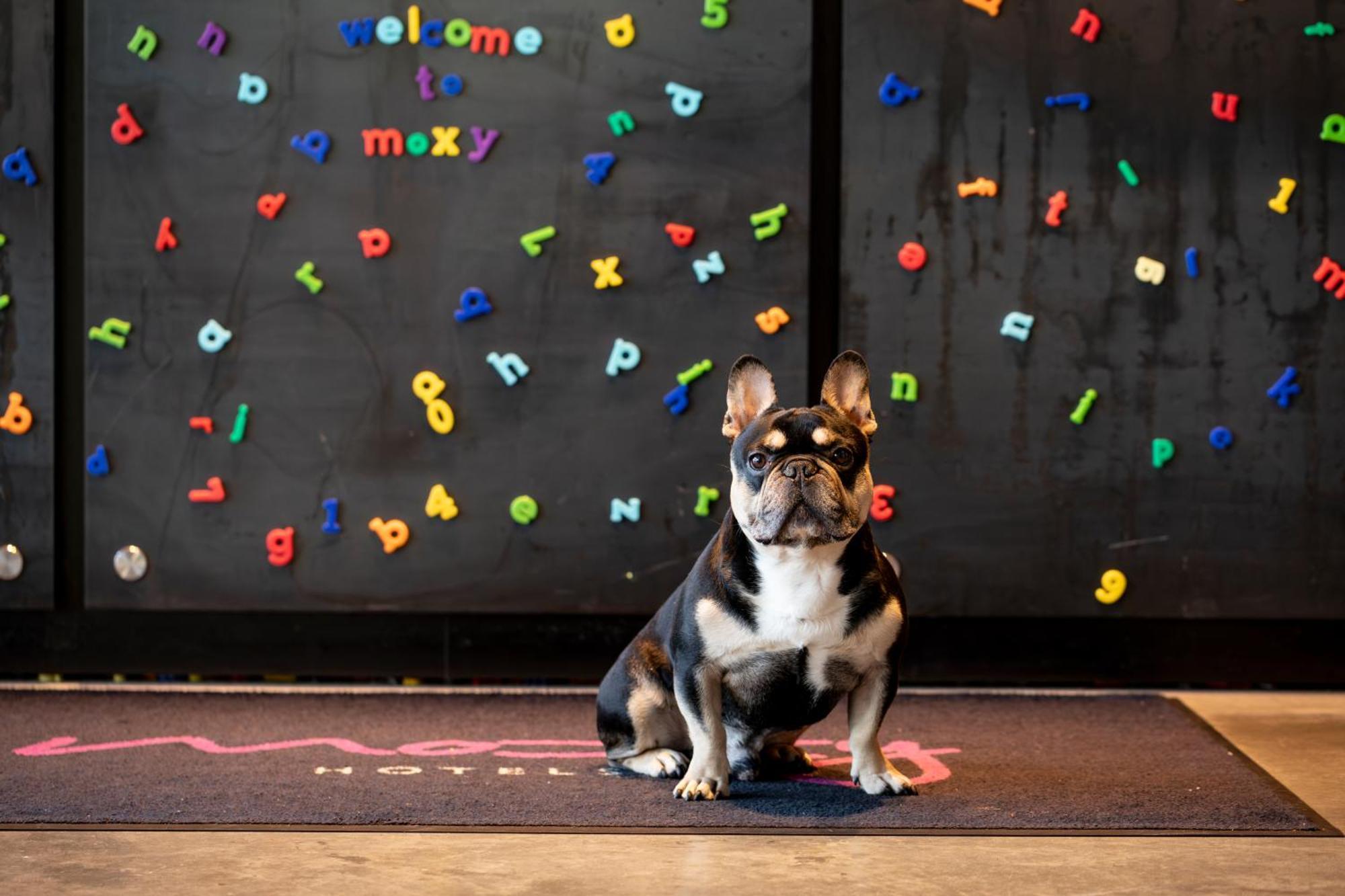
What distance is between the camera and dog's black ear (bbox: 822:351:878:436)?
11.5 feet

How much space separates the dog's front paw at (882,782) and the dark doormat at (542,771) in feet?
0.10

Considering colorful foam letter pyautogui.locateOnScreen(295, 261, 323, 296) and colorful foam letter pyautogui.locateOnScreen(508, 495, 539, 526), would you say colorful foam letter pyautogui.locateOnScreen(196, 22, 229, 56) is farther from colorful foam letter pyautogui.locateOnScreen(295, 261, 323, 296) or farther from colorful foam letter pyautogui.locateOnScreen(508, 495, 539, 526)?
colorful foam letter pyautogui.locateOnScreen(508, 495, 539, 526)

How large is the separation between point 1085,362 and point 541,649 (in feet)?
5.99

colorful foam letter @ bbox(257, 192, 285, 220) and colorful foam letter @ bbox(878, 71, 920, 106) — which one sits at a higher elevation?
colorful foam letter @ bbox(878, 71, 920, 106)

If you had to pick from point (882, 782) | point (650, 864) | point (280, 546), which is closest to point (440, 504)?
point (280, 546)

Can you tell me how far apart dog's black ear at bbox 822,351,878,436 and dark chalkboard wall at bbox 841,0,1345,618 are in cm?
136

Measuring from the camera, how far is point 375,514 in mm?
4898

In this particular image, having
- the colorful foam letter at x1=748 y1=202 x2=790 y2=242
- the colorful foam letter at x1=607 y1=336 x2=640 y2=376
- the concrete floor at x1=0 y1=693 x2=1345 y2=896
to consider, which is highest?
the colorful foam letter at x1=748 y1=202 x2=790 y2=242

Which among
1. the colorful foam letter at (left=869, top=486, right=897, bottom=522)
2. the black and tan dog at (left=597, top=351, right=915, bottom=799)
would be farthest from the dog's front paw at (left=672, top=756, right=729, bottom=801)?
the colorful foam letter at (left=869, top=486, right=897, bottom=522)

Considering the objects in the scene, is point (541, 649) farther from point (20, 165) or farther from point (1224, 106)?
point (1224, 106)

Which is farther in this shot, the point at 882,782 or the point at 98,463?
the point at 98,463

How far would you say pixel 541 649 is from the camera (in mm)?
4922

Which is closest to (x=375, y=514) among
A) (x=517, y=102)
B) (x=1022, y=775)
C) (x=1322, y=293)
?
(x=517, y=102)

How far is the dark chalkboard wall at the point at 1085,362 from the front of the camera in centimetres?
486
